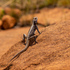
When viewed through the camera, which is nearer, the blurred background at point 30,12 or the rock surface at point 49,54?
the rock surface at point 49,54

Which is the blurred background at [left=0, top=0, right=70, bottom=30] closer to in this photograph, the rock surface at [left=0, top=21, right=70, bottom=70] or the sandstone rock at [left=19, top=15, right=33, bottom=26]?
the sandstone rock at [left=19, top=15, right=33, bottom=26]

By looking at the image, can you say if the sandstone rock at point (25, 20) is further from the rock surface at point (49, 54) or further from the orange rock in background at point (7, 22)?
the rock surface at point (49, 54)

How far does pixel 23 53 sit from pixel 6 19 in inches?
246

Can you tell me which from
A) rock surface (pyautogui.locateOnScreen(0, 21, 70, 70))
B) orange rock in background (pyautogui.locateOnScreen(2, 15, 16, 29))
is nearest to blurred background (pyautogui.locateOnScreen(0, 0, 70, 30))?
orange rock in background (pyautogui.locateOnScreen(2, 15, 16, 29))

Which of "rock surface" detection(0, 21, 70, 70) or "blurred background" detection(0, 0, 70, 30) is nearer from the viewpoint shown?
"rock surface" detection(0, 21, 70, 70)

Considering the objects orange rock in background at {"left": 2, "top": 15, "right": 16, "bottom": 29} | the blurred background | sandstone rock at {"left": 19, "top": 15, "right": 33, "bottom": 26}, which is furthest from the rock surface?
orange rock in background at {"left": 2, "top": 15, "right": 16, "bottom": 29}

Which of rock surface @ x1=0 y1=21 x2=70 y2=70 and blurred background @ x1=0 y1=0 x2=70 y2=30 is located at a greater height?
blurred background @ x1=0 y1=0 x2=70 y2=30

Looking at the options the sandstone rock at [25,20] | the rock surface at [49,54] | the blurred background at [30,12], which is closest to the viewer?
the rock surface at [49,54]

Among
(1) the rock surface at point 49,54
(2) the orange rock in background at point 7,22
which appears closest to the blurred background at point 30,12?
(2) the orange rock in background at point 7,22

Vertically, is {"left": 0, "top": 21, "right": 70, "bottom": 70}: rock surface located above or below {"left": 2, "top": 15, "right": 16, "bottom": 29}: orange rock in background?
Result: below

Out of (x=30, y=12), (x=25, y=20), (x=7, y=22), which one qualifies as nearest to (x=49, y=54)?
(x=25, y=20)

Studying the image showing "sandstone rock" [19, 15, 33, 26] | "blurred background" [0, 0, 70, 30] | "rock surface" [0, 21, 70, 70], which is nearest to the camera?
"rock surface" [0, 21, 70, 70]

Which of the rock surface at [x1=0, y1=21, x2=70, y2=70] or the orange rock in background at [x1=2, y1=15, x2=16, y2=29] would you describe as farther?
the orange rock in background at [x1=2, y1=15, x2=16, y2=29]

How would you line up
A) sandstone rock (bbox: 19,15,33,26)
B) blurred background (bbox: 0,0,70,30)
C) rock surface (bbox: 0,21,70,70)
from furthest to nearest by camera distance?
sandstone rock (bbox: 19,15,33,26) → blurred background (bbox: 0,0,70,30) → rock surface (bbox: 0,21,70,70)
